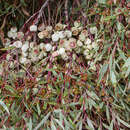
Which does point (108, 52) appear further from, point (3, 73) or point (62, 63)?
point (3, 73)

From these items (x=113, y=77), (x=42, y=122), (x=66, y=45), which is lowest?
(x=42, y=122)

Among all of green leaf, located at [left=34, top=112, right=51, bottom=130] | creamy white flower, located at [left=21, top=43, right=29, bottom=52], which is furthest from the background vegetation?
creamy white flower, located at [left=21, top=43, right=29, bottom=52]

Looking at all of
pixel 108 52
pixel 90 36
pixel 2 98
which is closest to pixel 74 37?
pixel 90 36

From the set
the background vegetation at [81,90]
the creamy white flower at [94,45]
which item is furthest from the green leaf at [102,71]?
the creamy white flower at [94,45]

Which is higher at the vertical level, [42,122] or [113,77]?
[113,77]

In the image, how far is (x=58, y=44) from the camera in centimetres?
113

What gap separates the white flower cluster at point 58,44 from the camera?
1.07 m

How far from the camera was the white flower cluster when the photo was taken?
1074 millimetres

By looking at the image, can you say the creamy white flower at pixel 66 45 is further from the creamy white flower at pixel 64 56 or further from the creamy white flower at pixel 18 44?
the creamy white flower at pixel 18 44

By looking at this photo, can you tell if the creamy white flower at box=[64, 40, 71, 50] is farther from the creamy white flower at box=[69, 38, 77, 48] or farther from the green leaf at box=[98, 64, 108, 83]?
the green leaf at box=[98, 64, 108, 83]

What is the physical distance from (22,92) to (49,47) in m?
0.25

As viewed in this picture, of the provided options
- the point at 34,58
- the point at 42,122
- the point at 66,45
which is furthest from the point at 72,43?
the point at 42,122

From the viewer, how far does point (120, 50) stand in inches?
37.6

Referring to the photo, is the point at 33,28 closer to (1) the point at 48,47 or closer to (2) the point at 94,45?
(1) the point at 48,47
